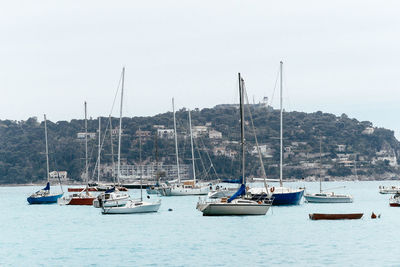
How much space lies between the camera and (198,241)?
4688 centimetres

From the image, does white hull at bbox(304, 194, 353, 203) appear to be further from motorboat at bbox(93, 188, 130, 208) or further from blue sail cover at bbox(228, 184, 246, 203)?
blue sail cover at bbox(228, 184, 246, 203)

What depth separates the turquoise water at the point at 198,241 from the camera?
3875 centimetres

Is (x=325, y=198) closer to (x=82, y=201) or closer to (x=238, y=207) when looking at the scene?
(x=82, y=201)

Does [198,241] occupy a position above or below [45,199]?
below

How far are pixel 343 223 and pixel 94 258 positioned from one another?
24122 millimetres

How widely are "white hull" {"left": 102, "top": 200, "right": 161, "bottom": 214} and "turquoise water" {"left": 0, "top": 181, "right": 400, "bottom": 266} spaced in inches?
25.2

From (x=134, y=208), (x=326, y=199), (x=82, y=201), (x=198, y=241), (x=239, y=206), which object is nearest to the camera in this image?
(x=198, y=241)

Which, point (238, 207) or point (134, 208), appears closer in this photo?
point (238, 207)

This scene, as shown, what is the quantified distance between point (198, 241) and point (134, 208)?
21.0m

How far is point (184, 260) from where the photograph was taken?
127 ft

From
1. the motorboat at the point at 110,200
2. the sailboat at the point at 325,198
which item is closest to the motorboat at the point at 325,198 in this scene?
the sailboat at the point at 325,198

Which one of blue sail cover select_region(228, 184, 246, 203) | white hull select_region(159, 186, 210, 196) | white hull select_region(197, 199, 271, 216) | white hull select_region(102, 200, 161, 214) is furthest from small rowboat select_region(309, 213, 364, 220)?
white hull select_region(159, 186, 210, 196)

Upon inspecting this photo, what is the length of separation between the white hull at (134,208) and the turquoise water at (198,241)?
639 mm

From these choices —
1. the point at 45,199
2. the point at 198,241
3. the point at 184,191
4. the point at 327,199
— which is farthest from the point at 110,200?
the point at 184,191
